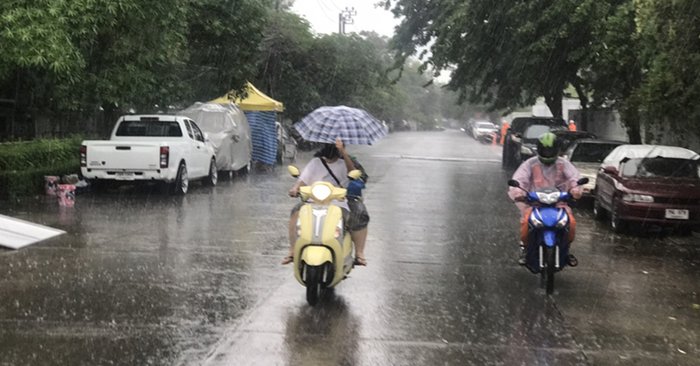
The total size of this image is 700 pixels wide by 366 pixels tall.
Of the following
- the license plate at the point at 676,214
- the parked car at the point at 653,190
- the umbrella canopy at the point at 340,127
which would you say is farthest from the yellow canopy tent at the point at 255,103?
the umbrella canopy at the point at 340,127

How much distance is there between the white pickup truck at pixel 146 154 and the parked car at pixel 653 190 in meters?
8.39

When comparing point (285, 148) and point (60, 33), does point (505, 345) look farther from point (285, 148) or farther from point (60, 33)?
point (285, 148)

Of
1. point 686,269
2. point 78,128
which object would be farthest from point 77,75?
point 686,269

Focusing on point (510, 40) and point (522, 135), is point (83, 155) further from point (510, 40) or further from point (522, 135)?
point (522, 135)

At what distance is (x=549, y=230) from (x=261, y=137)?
18149mm

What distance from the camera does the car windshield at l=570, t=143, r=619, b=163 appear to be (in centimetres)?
1761

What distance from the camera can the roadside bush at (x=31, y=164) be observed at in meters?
14.4

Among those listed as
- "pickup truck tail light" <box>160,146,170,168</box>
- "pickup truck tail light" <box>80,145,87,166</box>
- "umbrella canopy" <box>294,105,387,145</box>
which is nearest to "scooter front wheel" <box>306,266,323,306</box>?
"umbrella canopy" <box>294,105,387,145</box>

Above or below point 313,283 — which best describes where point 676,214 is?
above

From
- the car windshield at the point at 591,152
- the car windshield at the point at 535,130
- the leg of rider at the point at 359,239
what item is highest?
the car windshield at the point at 535,130

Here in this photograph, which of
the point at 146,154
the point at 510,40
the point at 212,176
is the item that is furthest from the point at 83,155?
the point at 510,40

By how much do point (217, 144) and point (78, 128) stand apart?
428cm

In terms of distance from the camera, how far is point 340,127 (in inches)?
308

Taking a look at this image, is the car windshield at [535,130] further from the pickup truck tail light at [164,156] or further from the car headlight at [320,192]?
the car headlight at [320,192]
